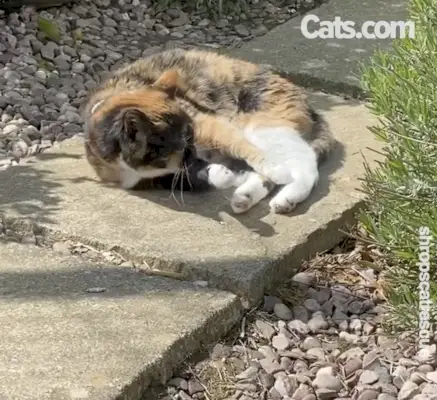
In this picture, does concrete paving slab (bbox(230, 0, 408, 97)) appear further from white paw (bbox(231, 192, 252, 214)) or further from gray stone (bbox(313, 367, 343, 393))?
gray stone (bbox(313, 367, 343, 393))

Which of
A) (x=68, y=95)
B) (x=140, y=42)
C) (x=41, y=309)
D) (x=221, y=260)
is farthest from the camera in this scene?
(x=140, y=42)

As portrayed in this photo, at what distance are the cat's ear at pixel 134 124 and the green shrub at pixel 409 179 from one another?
990 millimetres

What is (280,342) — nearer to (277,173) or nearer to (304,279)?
(304,279)

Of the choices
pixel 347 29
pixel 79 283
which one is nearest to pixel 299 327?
pixel 79 283

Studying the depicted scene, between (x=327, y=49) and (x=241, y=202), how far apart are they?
222 centimetres

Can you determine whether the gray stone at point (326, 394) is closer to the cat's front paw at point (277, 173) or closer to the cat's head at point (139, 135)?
the cat's front paw at point (277, 173)

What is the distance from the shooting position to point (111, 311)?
3.01 metres

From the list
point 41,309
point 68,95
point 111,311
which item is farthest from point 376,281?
point 68,95

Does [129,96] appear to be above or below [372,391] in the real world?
above

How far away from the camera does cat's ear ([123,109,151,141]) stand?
3727mm

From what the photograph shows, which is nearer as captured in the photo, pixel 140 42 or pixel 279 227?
pixel 279 227

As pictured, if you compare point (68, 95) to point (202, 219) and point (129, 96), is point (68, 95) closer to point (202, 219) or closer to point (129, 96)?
point (129, 96)

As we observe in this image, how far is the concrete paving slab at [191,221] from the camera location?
10.8ft

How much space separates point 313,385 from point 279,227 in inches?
35.0
